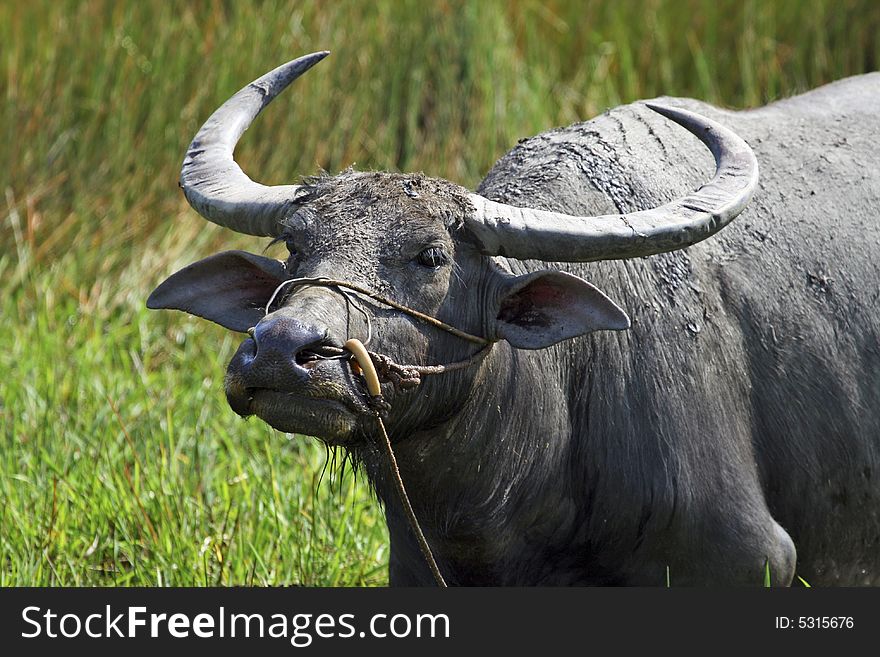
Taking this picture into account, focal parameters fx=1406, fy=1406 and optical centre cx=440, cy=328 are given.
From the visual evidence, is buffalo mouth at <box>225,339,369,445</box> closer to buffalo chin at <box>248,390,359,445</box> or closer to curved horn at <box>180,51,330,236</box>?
buffalo chin at <box>248,390,359,445</box>

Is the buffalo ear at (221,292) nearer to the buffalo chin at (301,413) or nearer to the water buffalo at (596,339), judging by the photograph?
the water buffalo at (596,339)

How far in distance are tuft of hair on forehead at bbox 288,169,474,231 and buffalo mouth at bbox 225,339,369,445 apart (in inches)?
21.2

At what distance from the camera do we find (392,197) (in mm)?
3717

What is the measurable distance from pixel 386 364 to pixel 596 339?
2.92 feet

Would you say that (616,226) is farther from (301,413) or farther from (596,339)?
(301,413)

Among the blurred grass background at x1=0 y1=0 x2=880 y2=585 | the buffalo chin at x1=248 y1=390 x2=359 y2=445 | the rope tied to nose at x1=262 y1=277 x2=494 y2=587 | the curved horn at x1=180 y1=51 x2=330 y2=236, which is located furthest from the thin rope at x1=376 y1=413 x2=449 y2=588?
the blurred grass background at x1=0 y1=0 x2=880 y2=585

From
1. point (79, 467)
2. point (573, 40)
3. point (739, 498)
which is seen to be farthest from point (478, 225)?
point (573, 40)

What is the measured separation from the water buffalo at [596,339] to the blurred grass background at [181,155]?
106cm

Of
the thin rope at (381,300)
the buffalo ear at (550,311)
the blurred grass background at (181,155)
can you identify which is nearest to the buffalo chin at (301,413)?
the thin rope at (381,300)

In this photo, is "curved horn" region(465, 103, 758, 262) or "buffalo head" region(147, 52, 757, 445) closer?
→ "buffalo head" region(147, 52, 757, 445)

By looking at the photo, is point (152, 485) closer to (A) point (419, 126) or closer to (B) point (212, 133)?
(B) point (212, 133)

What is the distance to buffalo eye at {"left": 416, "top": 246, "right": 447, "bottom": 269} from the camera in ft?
12.0

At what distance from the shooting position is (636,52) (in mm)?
9289

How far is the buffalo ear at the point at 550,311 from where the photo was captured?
3658 mm
